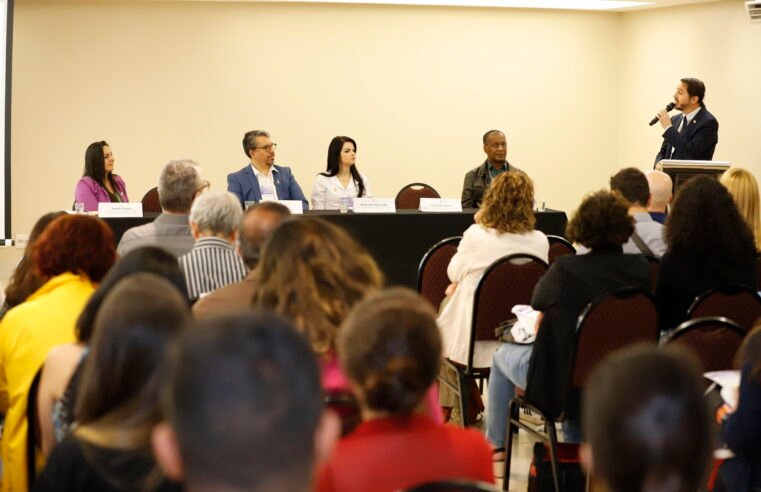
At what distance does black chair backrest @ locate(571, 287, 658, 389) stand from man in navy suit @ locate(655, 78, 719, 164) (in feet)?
17.3

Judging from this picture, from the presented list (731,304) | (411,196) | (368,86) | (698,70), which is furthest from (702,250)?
(368,86)

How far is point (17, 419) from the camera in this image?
258 centimetres

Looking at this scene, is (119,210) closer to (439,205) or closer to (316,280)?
(439,205)

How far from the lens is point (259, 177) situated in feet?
23.5

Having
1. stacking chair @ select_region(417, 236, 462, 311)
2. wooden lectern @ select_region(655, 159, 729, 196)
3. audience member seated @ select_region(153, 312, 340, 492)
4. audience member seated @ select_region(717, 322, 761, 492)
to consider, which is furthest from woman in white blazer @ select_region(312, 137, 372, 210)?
audience member seated @ select_region(153, 312, 340, 492)

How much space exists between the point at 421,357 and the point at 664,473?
603 mm

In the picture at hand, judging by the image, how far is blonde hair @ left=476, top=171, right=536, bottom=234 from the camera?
174 inches

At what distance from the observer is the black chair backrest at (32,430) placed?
239 centimetres

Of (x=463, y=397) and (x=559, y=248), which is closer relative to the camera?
(x=463, y=397)

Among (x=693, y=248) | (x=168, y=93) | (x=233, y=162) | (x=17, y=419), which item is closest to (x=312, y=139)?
(x=233, y=162)

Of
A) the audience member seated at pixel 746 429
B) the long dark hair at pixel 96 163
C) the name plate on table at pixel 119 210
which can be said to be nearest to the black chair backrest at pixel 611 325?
the audience member seated at pixel 746 429

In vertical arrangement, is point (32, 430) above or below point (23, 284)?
below

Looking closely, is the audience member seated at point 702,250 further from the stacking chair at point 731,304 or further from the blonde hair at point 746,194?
the blonde hair at point 746,194

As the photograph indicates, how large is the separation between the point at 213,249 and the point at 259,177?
11.4 feet
